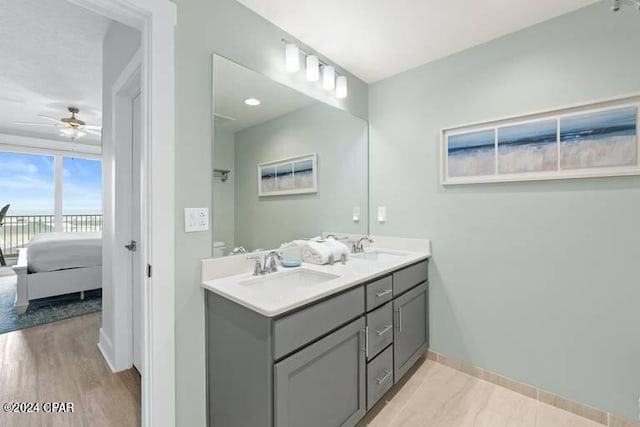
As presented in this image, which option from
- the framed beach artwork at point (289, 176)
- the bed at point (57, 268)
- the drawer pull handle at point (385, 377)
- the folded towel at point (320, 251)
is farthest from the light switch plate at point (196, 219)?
the bed at point (57, 268)

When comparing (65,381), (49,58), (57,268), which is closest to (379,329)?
(65,381)

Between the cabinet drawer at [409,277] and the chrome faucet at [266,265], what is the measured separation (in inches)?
30.6

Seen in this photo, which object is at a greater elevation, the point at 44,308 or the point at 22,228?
the point at 22,228

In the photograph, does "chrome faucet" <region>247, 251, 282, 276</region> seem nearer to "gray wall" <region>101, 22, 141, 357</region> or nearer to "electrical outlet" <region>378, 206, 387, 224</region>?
"electrical outlet" <region>378, 206, 387, 224</region>

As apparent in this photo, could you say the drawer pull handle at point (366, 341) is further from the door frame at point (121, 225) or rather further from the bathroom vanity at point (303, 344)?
the door frame at point (121, 225)

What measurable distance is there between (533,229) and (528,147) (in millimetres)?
536

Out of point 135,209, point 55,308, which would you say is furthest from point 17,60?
point 55,308

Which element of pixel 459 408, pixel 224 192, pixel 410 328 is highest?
pixel 224 192

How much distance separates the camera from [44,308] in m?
3.32

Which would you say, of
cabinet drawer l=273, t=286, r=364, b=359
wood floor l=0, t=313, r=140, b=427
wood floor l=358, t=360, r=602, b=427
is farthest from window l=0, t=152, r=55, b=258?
wood floor l=358, t=360, r=602, b=427

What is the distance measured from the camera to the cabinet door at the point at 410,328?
5.94ft

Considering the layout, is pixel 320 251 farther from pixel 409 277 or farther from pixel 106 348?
pixel 106 348

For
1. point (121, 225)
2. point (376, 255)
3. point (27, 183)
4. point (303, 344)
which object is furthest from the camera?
point (27, 183)

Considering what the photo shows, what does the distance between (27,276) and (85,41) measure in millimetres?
2642
